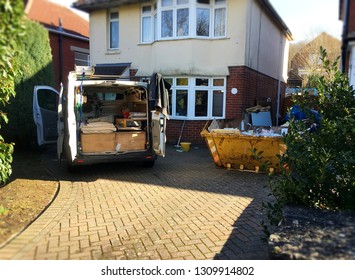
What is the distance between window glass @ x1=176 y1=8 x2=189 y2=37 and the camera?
11383 mm

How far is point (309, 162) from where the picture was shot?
12.3 feet

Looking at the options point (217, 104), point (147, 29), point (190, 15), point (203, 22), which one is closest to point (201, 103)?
point (217, 104)

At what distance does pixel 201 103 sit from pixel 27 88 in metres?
6.14

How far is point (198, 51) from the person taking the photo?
1134 cm

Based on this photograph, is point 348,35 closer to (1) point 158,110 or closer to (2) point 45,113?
(1) point 158,110

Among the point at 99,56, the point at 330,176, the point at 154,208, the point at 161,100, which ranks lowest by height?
the point at 154,208

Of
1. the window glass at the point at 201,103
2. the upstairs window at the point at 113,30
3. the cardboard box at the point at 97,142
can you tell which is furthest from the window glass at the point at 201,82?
the cardboard box at the point at 97,142

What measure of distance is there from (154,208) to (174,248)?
4.65 feet

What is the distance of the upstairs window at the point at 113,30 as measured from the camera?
520 inches

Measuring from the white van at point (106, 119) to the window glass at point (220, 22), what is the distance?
4.92 metres

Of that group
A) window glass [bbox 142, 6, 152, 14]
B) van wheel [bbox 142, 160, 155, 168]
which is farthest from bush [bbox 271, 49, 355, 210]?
window glass [bbox 142, 6, 152, 14]

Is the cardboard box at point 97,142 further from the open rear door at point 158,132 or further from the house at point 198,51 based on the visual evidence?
the house at point 198,51
